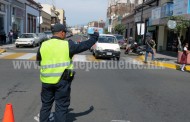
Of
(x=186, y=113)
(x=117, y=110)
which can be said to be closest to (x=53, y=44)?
(x=117, y=110)

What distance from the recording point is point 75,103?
7.31m

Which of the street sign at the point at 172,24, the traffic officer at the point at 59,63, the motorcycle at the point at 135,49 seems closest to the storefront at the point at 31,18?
the motorcycle at the point at 135,49

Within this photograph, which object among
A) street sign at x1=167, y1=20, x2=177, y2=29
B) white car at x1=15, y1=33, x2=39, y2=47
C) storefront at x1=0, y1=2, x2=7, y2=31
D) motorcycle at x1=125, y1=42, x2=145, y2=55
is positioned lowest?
motorcycle at x1=125, y1=42, x2=145, y2=55

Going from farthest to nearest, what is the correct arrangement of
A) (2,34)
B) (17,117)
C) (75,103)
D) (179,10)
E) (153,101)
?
(2,34)
(179,10)
(153,101)
(75,103)
(17,117)

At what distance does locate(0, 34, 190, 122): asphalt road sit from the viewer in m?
6.31

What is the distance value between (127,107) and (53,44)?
3.16 metres

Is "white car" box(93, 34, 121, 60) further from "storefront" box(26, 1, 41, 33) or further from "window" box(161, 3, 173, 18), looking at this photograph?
"storefront" box(26, 1, 41, 33)

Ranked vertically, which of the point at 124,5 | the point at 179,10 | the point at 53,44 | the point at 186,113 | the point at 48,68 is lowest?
the point at 186,113

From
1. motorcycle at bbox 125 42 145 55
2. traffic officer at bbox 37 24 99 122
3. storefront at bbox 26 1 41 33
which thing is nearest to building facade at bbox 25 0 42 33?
storefront at bbox 26 1 41 33

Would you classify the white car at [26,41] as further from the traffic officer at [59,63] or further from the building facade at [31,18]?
the traffic officer at [59,63]

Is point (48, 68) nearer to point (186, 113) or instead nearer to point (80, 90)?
point (186, 113)

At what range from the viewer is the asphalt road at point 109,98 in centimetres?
631

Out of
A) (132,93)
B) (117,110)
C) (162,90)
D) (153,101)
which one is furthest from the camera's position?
(162,90)

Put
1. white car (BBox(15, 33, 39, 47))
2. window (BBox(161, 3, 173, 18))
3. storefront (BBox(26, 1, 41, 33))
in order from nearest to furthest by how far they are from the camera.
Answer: window (BBox(161, 3, 173, 18)), white car (BBox(15, 33, 39, 47)), storefront (BBox(26, 1, 41, 33))
